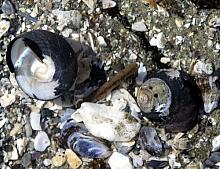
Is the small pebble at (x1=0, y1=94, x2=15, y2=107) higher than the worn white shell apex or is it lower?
lower

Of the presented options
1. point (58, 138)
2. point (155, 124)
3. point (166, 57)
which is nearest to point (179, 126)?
point (155, 124)

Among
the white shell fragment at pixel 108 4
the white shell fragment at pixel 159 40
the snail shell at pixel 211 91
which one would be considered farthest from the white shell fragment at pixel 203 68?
the white shell fragment at pixel 108 4

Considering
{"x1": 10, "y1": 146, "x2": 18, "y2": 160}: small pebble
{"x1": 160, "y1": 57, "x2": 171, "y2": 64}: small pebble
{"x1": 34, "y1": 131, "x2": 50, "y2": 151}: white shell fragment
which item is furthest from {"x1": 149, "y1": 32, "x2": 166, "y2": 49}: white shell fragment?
{"x1": 10, "y1": 146, "x2": 18, "y2": 160}: small pebble

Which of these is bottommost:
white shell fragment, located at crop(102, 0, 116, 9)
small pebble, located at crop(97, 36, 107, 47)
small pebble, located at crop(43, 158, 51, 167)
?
small pebble, located at crop(43, 158, 51, 167)

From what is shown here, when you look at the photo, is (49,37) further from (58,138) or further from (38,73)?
(58,138)

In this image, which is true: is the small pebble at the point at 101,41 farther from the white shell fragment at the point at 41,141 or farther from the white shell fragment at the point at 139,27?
the white shell fragment at the point at 41,141

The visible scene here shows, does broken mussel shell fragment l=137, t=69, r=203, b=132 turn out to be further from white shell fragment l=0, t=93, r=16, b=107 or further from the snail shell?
white shell fragment l=0, t=93, r=16, b=107

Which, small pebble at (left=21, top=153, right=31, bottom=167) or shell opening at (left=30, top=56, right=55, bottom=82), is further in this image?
small pebble at (left=21, top=153, right=31, bottom=167)
